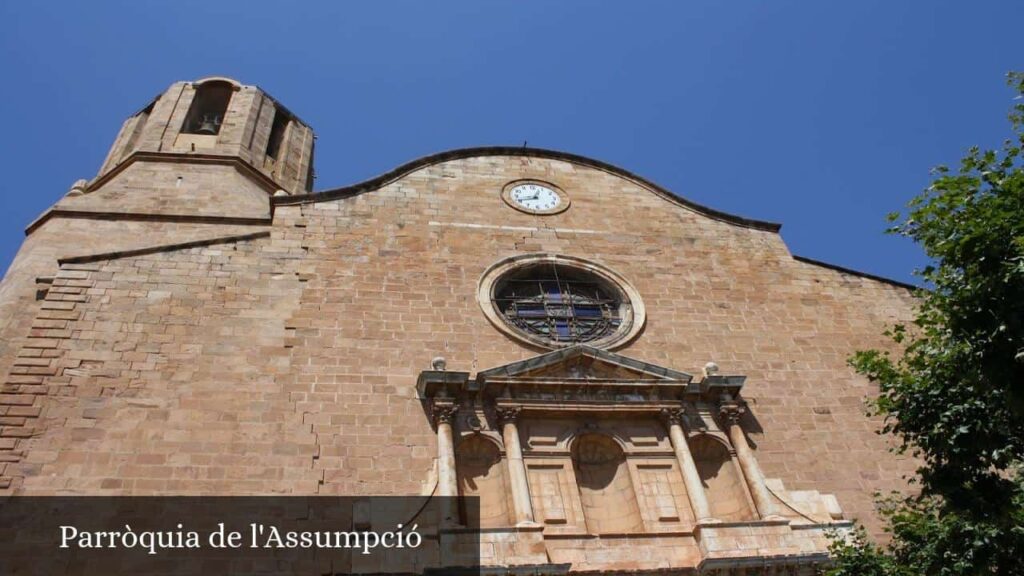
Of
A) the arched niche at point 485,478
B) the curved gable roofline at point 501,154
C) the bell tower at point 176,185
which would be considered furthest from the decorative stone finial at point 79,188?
the arched niche at point 485,478

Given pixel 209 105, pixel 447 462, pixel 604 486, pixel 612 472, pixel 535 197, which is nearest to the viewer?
pixel 447 462

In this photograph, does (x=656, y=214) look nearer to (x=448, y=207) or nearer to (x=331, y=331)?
(x=448, y=207)

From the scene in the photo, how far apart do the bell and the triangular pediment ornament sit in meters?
10.9

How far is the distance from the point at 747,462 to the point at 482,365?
327 cm

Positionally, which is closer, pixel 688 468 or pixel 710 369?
pixel 688 468

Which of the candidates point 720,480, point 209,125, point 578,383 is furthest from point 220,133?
point 720,480

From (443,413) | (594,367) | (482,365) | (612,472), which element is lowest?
(612,472)

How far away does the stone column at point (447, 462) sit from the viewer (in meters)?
7.82

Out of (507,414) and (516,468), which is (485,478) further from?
(507,414)

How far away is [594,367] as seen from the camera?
9594 millimetres

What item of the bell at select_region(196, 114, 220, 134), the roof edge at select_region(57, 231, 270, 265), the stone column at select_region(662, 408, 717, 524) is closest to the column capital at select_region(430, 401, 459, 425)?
the stone column at select_region(662, 408, 717, 524)

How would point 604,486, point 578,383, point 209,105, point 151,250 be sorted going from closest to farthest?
point 604,486 → point 578,383 → point 151,250 → point 209,105

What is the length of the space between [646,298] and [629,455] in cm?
278

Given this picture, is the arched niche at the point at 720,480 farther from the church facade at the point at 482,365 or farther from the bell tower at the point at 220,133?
the bell tower at the point at 220,133
